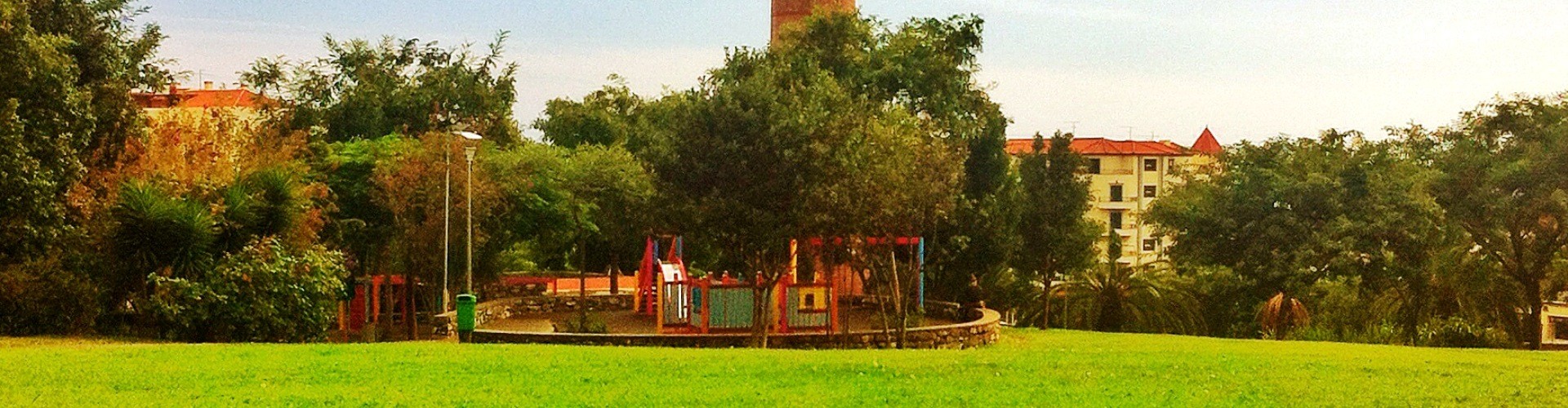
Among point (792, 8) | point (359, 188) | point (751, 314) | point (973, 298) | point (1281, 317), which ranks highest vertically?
point (792, 8)

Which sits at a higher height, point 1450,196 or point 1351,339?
point 1450,196

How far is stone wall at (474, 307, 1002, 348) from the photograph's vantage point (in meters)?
26.1

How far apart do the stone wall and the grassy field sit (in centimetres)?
440

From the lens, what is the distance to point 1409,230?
42.8m

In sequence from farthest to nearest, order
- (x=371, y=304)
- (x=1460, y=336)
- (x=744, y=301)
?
(x=371, y=304)
(x=1460, y=336)
(x=744, y=301)

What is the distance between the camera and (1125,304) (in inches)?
1703

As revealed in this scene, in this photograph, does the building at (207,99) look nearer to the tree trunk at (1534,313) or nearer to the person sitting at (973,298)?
the person sitting at (973,298)

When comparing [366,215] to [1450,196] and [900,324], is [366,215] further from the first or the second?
[1450,196]

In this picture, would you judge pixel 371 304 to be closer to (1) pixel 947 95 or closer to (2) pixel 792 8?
(1) pixel 947 95

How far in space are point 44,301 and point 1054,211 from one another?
29.6 meters

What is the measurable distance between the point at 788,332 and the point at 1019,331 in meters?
8.92

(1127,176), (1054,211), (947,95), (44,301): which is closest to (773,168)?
(44,301)

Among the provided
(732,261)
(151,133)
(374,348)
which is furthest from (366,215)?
(374,348)

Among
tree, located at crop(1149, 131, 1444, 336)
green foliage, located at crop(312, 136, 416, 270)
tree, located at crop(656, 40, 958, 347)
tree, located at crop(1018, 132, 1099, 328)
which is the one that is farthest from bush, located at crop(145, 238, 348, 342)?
tree, located at crop(1018, 132, 1099, 328)
